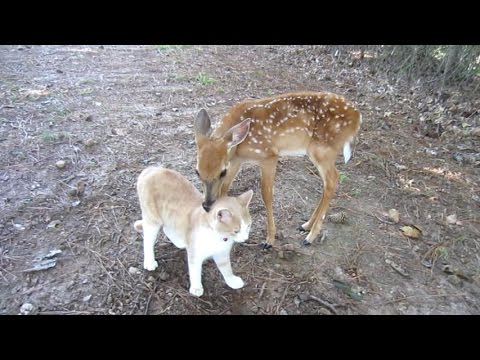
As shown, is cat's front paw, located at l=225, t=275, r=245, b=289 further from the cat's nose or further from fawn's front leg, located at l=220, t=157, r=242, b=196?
fawn's front leg, located at l=220, t=157, r=242, b=196

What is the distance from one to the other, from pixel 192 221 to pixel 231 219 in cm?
41

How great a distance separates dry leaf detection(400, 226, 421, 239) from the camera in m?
→ 4.18

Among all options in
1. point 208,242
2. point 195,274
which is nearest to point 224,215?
point 208,242

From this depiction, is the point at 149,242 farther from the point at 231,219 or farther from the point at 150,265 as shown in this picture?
the point at 231,219

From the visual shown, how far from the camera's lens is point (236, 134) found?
360 centimetres

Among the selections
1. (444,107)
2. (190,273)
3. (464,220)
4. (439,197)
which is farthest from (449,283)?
(444,107)

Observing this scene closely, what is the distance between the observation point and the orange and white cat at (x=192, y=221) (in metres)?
3.00

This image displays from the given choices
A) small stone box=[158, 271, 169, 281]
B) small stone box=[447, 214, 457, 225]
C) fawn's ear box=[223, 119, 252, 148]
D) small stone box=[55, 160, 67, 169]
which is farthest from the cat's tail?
small stone box=[447, 214, 457, 225]

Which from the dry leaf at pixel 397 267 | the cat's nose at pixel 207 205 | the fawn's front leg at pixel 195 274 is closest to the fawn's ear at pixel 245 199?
the cat's nose at pixel 207 205

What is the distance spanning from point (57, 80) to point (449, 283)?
249 inches

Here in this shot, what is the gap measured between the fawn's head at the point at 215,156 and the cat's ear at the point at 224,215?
1.63ft

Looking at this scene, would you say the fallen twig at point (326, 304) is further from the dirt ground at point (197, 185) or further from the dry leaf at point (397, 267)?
the dry leaf at point (397, 267)

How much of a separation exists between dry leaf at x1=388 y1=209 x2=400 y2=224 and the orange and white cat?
1927mm

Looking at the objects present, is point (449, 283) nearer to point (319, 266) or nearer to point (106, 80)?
point (319, 266)
